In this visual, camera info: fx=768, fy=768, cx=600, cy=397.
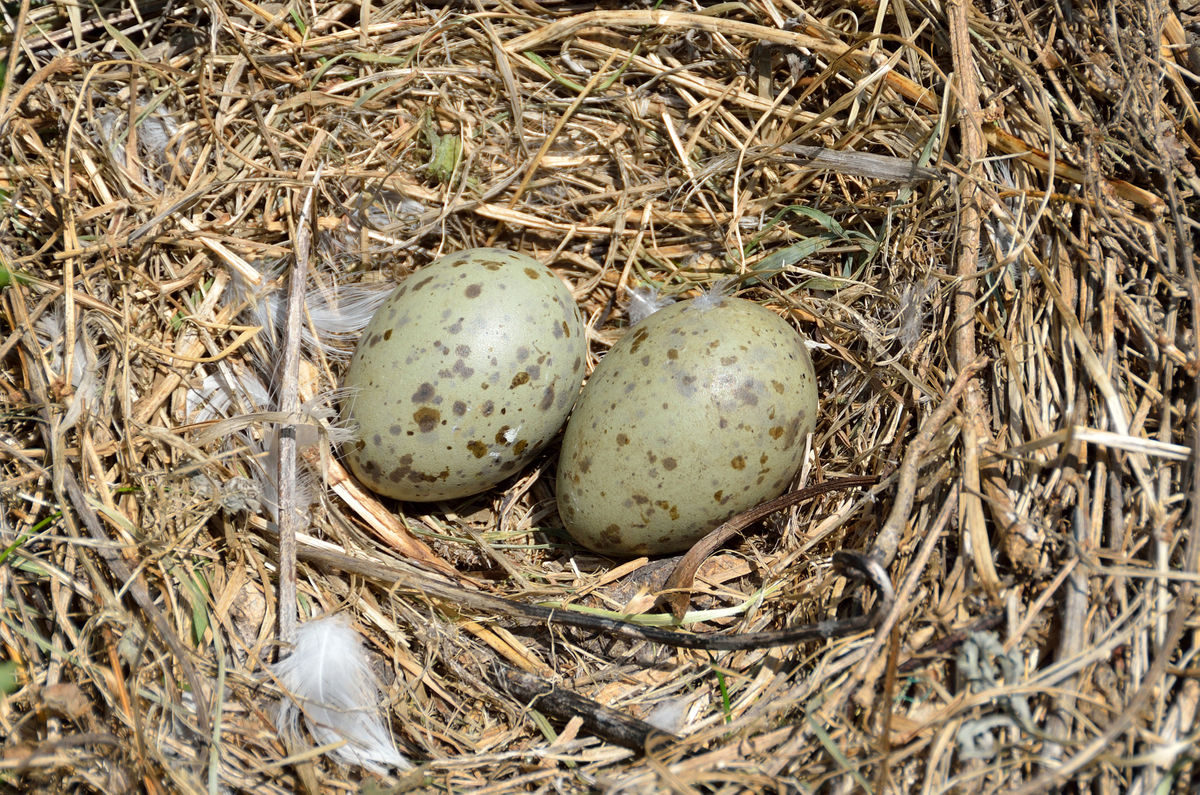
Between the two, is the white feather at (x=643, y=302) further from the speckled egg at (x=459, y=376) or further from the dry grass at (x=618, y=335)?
the speckled egg at (x=459, y=376)

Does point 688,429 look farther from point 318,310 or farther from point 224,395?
point 224,395

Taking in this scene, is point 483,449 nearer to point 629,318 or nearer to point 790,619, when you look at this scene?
point 629,318

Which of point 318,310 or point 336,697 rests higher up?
point 318,310

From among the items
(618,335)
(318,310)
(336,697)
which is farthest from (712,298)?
(336,697)

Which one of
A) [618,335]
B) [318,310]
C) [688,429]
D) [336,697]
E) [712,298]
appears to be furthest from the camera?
[618,335]

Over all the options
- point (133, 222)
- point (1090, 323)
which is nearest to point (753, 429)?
point (1090, 323)

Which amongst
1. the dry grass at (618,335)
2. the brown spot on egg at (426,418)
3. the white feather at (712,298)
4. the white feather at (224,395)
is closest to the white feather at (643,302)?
the dry grass at (618,335)

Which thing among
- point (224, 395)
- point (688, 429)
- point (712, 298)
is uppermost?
point (712, 298)
